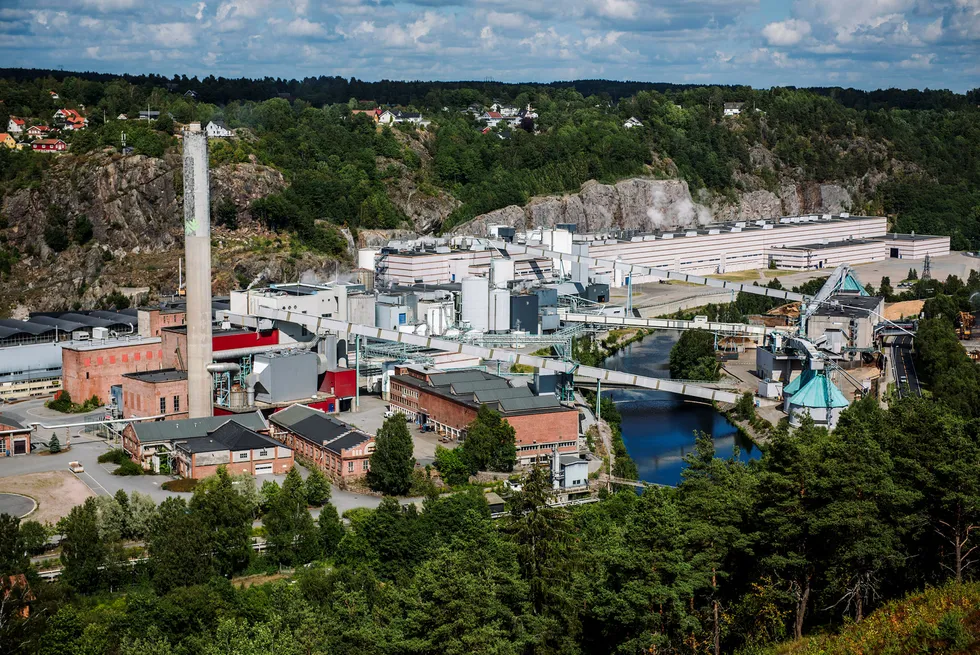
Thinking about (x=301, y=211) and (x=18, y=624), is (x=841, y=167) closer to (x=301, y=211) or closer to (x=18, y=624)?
(x=301, y=211)

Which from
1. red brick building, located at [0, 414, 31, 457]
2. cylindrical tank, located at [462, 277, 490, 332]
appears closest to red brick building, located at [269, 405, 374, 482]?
red brick building, located at [0, 414, 31, 457]

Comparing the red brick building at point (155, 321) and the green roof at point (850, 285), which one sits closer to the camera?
the red brick building at point (155, 321)

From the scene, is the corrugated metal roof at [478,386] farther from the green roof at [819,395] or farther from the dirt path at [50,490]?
the dirt path at [50,490]

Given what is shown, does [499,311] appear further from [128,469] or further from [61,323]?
[128,469]

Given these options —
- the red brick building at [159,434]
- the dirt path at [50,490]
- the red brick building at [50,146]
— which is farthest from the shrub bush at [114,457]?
the red brick building at [50,146]

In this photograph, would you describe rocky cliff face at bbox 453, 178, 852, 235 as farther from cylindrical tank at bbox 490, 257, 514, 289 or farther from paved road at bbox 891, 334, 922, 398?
Answer: paved road at bbox 891, 334, 922, 398

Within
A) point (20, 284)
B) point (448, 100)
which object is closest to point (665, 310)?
point (20, 284)

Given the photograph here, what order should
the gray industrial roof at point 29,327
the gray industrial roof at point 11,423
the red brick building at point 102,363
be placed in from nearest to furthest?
1. the gray industrial roof at point 11,423
2. the red brick building at point 102,363
3. the gray industrial roof at point 29,327
